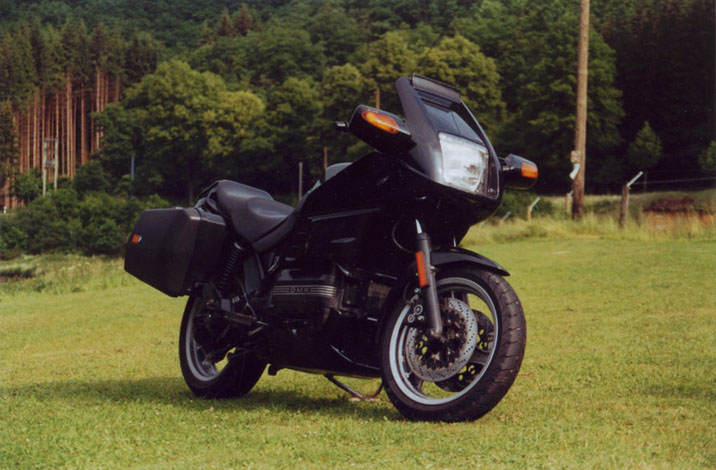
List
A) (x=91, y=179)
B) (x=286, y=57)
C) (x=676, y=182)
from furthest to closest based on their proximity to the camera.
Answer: (x=286, y=57) → (x=91, y=179) → (x=676, y=182)

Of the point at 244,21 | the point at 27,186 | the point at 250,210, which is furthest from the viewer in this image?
the point at 244,21

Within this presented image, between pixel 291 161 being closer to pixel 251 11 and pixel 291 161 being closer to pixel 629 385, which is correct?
pixel 251 11

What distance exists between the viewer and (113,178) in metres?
92.3

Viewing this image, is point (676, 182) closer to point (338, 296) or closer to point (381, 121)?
point (338, 296)

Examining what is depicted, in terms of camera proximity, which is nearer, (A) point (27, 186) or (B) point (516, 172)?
(B) point (516, 172)

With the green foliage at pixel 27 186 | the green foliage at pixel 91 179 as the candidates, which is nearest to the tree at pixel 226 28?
the green foliage at pixel 91 179

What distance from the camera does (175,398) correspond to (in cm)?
617

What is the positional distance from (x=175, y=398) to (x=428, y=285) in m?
2.36

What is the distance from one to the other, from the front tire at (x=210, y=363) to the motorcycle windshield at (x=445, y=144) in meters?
1.92

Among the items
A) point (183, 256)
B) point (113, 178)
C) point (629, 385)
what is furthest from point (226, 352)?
point (113, 178)

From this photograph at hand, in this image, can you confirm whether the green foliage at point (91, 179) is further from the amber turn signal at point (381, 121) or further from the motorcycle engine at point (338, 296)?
the amber turn signal at point (381, 121)

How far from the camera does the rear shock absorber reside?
20.0 feet

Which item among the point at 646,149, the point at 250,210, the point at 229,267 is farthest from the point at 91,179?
the point at 250,210

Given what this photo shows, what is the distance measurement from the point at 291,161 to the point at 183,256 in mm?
73867
